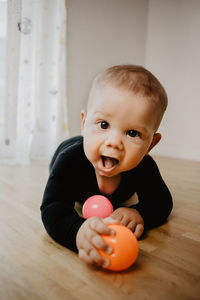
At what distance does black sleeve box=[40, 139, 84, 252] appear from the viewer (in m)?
0.65

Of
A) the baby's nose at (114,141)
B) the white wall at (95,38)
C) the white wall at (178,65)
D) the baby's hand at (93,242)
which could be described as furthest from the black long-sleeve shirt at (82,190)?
the white wall at (178,65)

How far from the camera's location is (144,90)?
2.19 feet

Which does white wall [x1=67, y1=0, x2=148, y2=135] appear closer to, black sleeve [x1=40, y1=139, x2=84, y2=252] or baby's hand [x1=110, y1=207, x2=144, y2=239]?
black sleeve [x1=40, y1=139, x2=84, y2=252]

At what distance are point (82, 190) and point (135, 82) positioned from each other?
39 cm

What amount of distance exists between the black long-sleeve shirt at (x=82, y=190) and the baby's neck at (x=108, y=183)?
1 centimetres

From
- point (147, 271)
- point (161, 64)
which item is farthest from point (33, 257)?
point (161, 64)

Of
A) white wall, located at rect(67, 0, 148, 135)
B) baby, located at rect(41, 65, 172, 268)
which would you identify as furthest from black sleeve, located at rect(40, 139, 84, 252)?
white wall, located at rect(67, 0, 148, 135)

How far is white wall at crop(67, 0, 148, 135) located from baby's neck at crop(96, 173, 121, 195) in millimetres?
1706

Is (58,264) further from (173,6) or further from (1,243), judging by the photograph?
(173,6)

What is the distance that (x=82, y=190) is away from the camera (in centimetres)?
88

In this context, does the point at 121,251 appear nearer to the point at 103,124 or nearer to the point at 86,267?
the point at 86,267

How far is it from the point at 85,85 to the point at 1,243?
2.07 metres

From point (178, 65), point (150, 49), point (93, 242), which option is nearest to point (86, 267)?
point (93, 242)

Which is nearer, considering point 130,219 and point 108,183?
point 130,219
